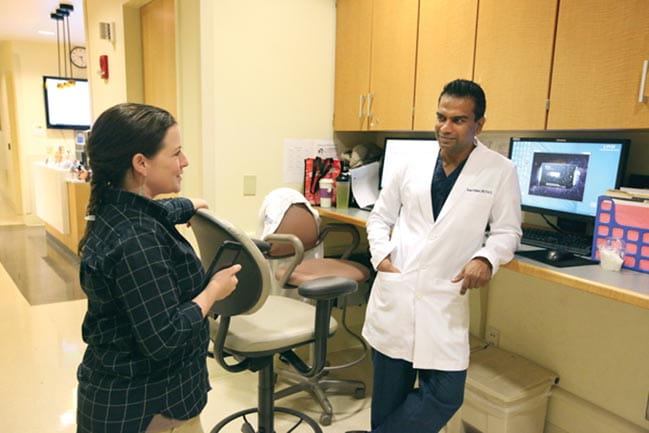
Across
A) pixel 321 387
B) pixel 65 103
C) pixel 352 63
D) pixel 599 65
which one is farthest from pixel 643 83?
pixel 65 103

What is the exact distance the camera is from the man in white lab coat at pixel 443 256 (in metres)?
1.53

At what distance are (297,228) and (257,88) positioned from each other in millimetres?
812

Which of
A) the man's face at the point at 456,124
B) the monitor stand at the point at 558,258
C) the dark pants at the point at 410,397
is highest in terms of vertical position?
the man's face at the point at 456,124

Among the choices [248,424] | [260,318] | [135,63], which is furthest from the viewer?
[135,63]

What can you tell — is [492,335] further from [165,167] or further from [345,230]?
[165,167]

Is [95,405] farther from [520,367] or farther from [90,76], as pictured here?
[90,76]

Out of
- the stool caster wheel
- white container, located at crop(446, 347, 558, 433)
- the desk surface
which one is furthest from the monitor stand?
the stool caster wheel

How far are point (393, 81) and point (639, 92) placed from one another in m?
1.24

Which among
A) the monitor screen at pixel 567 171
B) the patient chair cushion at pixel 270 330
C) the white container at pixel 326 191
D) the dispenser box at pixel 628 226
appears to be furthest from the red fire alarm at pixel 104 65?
the dispenser box at pixel 628 226

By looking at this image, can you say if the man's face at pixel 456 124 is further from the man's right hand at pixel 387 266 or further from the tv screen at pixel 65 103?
the tv screen at pixel 65 103

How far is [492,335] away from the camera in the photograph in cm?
246

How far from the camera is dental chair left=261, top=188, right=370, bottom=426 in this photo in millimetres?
2279

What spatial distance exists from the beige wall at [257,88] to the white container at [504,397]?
4.71 ft

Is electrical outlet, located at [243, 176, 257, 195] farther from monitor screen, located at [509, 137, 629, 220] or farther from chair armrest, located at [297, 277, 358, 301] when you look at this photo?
monitor screen, located at [509, 137, 629, 220]
